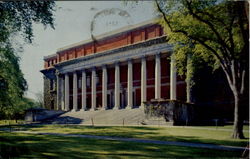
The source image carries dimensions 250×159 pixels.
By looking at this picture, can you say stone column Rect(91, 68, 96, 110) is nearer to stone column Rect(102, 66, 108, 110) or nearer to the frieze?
the frieze

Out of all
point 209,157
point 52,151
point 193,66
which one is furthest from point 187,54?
point 52,151

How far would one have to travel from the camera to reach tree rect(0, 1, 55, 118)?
Result: 8180mm

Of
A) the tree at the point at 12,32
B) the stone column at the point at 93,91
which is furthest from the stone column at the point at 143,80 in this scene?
the tree at the point at 12,32

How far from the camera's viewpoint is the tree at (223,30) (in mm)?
8742

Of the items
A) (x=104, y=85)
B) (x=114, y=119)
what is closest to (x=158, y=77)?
(x=114, y=119)

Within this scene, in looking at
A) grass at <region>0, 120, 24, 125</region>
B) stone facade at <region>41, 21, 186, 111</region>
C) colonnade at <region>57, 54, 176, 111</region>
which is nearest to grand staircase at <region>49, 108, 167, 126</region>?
stone facade at <region>41, 21, 186, 111</region>

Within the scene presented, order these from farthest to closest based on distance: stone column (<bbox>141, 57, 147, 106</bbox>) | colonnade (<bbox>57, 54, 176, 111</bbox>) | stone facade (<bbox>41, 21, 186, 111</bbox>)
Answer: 1. stone column (<bbox>141, 57, 147, 106</bbox>)
2. stone facade (<bbox>41, 21, 186, 111</bbox>)
3. colonnade (<bbox>57, 54, 176, 111</bbox>)

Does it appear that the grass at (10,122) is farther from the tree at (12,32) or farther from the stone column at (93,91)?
the stone column at (93,91)

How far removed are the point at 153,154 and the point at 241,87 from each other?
526cm

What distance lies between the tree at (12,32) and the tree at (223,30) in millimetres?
4691

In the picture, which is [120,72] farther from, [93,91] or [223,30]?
[223,30]

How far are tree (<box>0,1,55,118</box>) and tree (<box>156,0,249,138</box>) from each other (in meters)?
4.69

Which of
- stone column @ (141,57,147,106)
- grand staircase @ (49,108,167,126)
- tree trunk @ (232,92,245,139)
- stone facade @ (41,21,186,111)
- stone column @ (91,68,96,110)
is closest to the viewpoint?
tree trunk @ (232,92,245,139)

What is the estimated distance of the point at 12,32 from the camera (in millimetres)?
9203
